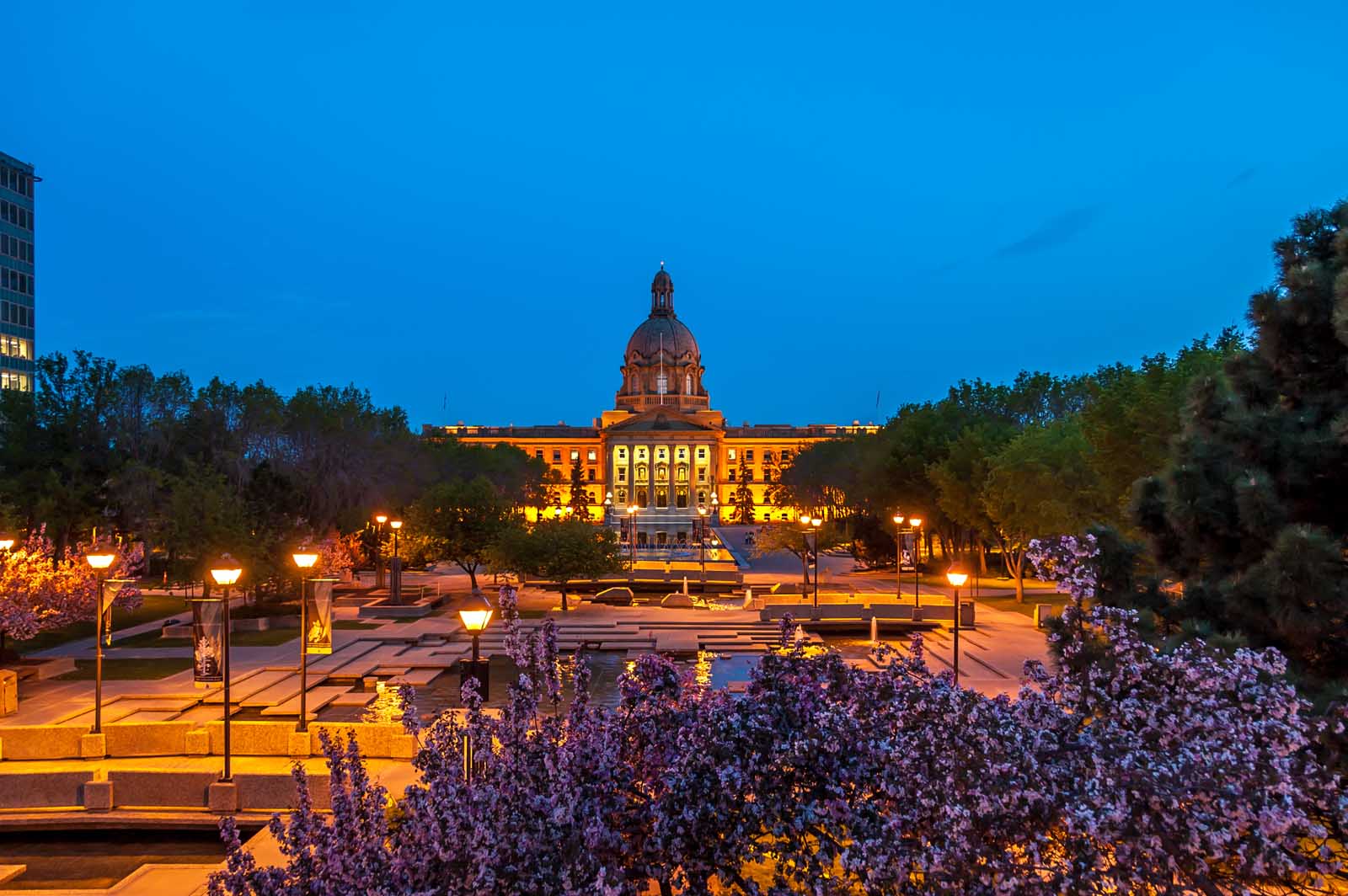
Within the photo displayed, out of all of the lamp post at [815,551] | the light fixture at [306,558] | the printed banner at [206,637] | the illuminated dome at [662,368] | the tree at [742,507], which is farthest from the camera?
the illuminated dome at [662,368]

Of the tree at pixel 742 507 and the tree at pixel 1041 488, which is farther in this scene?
the tree at pixel 742 507

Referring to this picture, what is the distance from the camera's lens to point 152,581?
5022 cm

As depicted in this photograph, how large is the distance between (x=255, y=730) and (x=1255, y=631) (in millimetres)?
15895

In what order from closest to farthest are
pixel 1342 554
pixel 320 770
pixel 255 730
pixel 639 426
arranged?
1. pixel 1342 554
2. pixel 320 770
3. pixel 255 730
4. pixel 639 426

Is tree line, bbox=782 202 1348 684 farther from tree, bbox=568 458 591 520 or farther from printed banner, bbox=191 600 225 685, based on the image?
tree, bbox=568 458 591 520

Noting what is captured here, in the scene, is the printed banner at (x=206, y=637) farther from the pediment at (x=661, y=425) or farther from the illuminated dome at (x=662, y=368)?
the illuminated dome at (x=662, y=368)

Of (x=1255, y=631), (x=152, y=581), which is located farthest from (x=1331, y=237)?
(x=152, y=581)

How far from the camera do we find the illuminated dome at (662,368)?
18800 cm

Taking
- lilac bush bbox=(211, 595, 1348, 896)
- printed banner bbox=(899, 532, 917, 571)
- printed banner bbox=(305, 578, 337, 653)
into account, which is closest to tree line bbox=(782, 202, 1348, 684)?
lilac bush bbox=(211, 595, 1348, 896)

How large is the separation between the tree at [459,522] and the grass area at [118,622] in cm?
1008

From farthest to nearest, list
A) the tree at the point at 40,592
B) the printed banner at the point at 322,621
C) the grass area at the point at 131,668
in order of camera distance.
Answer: the grass area at the point at 131,668, the printed banner at the point at 322,621, the tree at the point at 40,592

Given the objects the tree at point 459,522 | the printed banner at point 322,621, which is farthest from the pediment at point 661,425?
the printed banner at point 322,621

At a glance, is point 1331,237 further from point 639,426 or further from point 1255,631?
point 639,426

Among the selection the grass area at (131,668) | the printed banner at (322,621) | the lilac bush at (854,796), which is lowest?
the grass area at (131,668)
